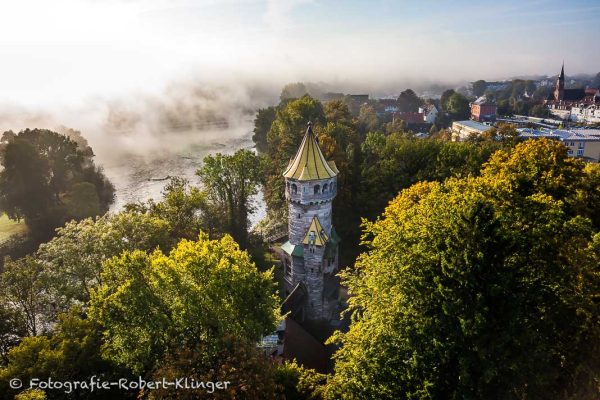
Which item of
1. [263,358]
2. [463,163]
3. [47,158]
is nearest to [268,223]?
[463,163]

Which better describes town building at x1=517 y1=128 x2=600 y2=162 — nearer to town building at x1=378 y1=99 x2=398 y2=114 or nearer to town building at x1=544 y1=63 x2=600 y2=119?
town building at x1=378 y1=99 x2=398 y2=114

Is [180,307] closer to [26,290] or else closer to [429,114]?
[26,290]

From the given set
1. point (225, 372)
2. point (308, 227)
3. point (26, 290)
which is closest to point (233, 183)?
point (308, 227)

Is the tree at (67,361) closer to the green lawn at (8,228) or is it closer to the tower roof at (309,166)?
the tower roof at (309,166)

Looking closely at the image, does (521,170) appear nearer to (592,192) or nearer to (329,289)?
(592,192)

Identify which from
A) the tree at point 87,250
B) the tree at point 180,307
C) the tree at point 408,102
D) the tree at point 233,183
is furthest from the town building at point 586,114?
the tree at point 180,307

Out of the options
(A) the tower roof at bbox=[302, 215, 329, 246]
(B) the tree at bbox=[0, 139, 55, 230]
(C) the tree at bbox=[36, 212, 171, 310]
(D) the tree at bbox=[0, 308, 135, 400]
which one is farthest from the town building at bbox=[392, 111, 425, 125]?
(D) the tree at bbox=[0, 308, 135, 400]
